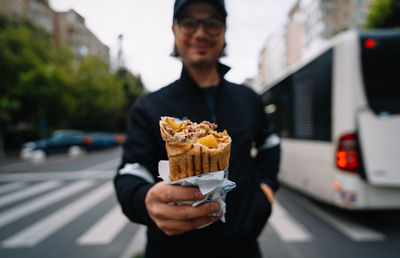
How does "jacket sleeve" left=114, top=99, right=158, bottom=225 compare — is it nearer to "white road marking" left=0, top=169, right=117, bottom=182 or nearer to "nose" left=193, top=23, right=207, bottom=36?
"nose" left=193, top=23, right=207, bottom=36

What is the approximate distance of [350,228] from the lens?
15.2 ft

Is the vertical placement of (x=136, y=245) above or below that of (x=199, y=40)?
below

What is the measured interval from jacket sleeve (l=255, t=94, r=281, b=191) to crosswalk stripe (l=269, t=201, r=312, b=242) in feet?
9.93

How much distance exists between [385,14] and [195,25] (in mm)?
20304

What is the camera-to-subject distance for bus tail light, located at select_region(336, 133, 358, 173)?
13.1 feet

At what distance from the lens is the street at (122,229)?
154 inches

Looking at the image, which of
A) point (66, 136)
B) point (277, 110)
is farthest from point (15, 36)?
point (277, 110)

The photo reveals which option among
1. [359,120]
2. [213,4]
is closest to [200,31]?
[213,4]

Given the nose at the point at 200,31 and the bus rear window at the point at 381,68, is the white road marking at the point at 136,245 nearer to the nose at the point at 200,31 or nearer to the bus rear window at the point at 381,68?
the nose at the point at 200,31

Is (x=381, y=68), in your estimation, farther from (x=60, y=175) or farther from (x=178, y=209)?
(x=60, y=175)

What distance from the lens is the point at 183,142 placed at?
3.22 feet

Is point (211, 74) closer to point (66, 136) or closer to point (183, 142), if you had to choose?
point (183, 142)

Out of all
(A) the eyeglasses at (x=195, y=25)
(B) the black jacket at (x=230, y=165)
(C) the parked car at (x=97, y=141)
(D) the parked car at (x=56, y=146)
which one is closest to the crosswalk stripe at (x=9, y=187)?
(D) the parked car at (x=56, y=146)

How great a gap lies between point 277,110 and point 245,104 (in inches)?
222
